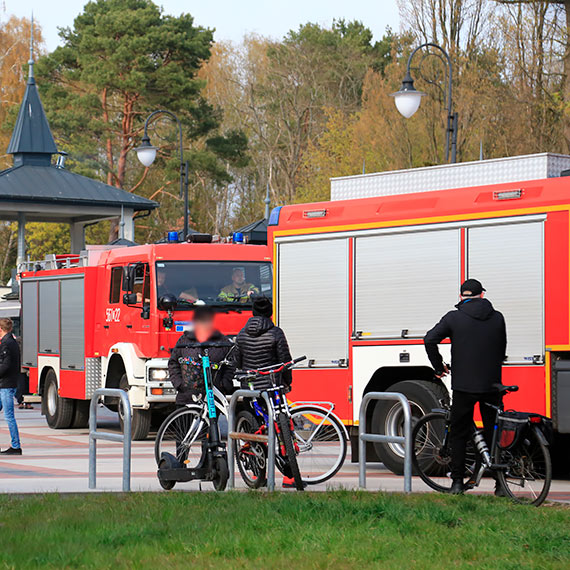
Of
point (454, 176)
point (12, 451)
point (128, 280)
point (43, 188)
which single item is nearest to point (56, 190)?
point (43, 188)

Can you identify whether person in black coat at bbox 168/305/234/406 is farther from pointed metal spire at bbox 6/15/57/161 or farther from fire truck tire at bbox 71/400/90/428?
pointed metal spire at bbox 6/15/57/161

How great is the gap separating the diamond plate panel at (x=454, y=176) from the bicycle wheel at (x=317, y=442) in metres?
3.20

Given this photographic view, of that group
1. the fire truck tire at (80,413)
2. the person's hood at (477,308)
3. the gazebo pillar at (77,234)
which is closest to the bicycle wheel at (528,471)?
the person's hood at (477,308)

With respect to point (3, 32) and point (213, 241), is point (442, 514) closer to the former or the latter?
point (213, 241)

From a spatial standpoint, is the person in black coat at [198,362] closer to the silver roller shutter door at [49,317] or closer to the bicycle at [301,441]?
the bicycle at [301,441]

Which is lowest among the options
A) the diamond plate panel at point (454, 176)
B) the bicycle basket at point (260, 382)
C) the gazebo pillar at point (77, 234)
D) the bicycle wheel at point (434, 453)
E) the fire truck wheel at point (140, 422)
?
the fire truck wheel at point (140, 422)

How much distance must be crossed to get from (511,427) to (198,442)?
2769mm

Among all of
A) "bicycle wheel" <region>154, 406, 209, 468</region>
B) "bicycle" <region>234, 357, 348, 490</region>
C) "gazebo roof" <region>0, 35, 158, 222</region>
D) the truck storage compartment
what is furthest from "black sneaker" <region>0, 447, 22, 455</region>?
"gazebo roof" <region>0, 35, 158, 222</region>

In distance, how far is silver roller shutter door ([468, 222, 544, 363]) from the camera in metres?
12.5

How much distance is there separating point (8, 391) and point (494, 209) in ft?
22.5

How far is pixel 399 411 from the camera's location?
13.5 meters

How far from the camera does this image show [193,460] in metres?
11.7

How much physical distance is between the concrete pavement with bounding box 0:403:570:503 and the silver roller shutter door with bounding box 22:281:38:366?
3414mm

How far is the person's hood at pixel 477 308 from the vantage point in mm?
10969
